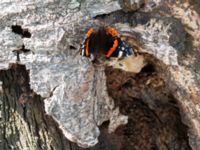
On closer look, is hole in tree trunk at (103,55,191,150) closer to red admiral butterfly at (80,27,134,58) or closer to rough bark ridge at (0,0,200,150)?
rough bark ridge at (0,0,200,150)

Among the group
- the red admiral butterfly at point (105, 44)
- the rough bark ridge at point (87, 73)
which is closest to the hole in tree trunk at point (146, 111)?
the rough bark ridge at point (87, 73)

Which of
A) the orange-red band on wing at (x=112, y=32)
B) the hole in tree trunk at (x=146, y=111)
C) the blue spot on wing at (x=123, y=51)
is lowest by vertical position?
the hole in tree trunk at (x=146, y=111)

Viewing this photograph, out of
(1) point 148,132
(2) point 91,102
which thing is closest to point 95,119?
(2) point 91,102

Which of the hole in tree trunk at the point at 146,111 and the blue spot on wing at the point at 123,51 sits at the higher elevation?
the blue spot on wing at the point at 123,51

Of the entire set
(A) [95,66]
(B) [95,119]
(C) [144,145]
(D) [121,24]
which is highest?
(D) [121,24]

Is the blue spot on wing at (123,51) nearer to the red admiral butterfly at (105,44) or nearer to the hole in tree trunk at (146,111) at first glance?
the red admiral butterfly at (105,44)

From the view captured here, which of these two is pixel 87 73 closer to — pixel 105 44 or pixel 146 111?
pixel 105 44

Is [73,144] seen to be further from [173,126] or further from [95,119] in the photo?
[173,126]

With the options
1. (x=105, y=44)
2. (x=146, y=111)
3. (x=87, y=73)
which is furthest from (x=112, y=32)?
(x=146, y=111)
